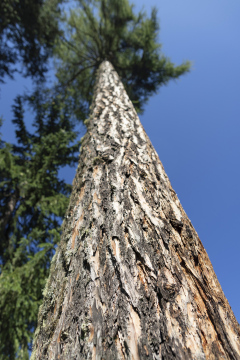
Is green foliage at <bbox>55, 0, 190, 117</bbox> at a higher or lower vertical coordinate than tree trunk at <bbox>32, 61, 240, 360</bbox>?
higher

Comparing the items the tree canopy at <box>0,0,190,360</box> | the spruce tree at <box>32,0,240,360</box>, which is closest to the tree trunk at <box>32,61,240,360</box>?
the spruce tree at <box>32,0,240,360</box>

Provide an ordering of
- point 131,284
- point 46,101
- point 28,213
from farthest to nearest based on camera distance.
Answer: point 46,101 < point 28,213 < point 131,284

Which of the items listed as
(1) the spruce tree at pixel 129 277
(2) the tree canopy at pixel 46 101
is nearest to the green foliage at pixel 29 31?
(2) the tree canopy at pixel 46 101

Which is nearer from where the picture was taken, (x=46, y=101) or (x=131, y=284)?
(x=131, y=284)

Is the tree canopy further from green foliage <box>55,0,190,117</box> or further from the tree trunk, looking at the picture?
the tree trunk

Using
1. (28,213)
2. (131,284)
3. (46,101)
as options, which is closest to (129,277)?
(131,284)

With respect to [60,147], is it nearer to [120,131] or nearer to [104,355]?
[120,131]

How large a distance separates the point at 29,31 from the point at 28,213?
19.6ft

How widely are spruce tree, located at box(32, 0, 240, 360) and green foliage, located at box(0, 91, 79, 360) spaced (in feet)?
5.52

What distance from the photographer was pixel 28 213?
6.53m

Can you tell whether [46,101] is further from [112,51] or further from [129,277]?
[129,277]

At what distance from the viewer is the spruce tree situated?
0.85 meters

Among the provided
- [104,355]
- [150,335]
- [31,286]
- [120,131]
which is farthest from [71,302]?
[31,286]

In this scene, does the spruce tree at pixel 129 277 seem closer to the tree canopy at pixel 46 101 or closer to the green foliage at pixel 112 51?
the tree canopy at pixel 46 101
